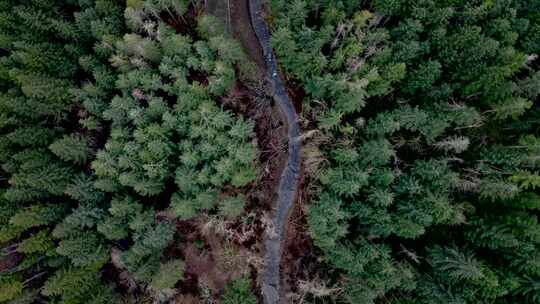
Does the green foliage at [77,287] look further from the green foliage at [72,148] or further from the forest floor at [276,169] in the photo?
the forest floor at [276,169]

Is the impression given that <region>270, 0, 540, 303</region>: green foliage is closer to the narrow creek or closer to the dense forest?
the dense forest

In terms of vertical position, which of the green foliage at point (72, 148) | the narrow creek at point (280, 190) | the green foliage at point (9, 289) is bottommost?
the narrow creek at point (280, 190)

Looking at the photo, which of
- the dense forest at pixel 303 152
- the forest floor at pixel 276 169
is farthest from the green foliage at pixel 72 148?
the forest floor at pixel 276 169

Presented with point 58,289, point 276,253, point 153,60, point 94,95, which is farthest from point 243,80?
point 58,289

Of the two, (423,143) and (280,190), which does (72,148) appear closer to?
(280,190)

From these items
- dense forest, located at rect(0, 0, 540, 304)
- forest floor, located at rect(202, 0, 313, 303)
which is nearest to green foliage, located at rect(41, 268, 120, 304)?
dense forest, located at rect(0, 0, 540, 304)

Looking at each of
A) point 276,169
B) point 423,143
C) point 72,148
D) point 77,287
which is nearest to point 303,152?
point 276,169
